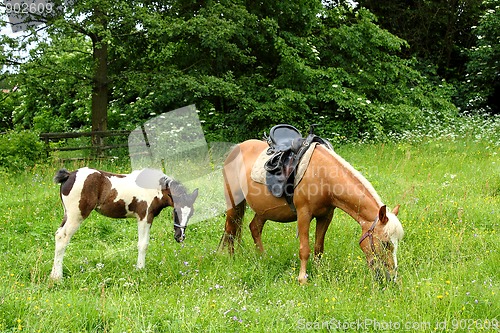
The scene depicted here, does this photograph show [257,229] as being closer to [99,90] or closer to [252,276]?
[252,276]

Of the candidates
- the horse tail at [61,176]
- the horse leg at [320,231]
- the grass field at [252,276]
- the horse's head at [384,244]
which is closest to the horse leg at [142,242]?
the grass field at [252,276]

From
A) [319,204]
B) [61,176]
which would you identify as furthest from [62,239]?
[319,204]

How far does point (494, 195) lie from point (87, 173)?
705 cm

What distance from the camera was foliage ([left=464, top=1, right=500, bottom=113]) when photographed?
1891cm

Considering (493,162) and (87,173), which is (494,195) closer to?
(493,162)

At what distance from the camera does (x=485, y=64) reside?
19281mm

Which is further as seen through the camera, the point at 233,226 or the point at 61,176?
the point at 233,226

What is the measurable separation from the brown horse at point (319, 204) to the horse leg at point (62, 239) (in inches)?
75.8

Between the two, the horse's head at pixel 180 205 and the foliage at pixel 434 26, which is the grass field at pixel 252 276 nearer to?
the horse's head at pixel 180 205

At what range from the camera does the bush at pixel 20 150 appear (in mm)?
11602

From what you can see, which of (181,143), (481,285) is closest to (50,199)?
(181,143)

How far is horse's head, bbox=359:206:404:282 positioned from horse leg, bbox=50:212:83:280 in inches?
130

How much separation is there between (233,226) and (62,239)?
2.16 metres

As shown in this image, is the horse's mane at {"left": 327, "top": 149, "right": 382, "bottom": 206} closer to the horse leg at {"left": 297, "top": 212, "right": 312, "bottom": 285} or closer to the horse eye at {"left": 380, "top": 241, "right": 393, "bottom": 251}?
the horse eye at {"left": 380, "top": 241, "right": 393, "bottom": 251}
